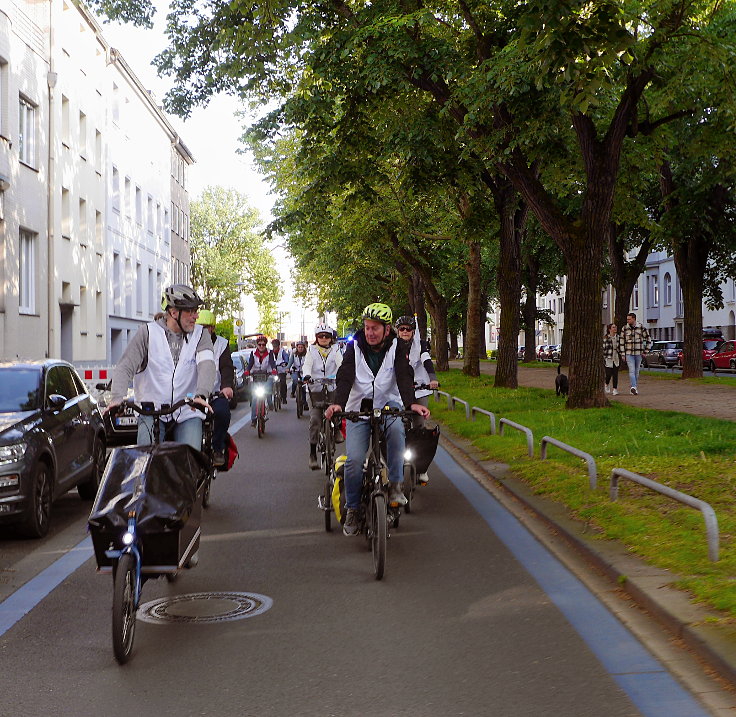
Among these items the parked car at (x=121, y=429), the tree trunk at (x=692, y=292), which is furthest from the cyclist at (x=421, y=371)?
the tree trunk at (x=692, y=292)

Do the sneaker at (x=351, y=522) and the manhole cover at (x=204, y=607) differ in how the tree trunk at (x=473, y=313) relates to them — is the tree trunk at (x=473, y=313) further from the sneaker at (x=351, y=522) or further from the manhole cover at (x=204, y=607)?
the manhole cover at (x=204, y=607)

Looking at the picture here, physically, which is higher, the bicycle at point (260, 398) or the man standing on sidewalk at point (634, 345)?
the man standing on sidewalk at point (634, 345)

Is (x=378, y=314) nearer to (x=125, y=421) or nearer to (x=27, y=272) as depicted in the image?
(x=125, y=421)

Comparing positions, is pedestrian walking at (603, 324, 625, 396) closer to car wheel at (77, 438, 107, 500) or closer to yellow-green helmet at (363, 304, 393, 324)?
car wheel at (77, 438, 107, 500)

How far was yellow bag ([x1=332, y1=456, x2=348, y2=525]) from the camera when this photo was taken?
24.2ft

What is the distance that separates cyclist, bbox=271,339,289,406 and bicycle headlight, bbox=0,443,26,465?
12.4m

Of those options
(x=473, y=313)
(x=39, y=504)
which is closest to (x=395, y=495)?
(x=39, y=504)

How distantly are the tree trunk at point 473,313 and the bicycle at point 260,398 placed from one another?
1338cm

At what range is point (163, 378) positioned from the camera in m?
6.57

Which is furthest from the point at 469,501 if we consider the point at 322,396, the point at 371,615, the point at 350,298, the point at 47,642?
the point at 350,298

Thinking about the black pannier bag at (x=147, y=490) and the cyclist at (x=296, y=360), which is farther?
the cyclist at (x=296, y=360)

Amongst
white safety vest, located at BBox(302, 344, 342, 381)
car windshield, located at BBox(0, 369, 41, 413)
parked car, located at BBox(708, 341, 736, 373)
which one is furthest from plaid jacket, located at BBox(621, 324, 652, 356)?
Answer: parked car, located at BBox(708, 341, 736, 373)

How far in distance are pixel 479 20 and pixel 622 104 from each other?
372 centimetres

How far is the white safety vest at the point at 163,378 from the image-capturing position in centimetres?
655
